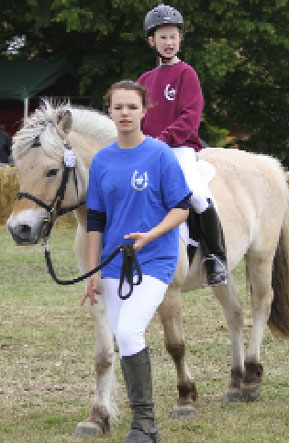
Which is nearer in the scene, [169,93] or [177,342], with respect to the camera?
[177,342]

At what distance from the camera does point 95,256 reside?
459 centimetres

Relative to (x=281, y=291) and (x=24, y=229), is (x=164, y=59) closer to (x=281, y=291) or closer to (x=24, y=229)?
(x=24, y=229)

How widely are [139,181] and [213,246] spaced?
1.31 meters

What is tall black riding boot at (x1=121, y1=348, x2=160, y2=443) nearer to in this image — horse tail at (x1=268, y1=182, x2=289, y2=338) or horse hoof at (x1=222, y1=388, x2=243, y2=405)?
horse hoof at (x1=222, y1=388, x2=243, y2=405)

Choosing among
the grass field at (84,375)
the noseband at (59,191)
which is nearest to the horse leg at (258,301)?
the grass field at (84,375)

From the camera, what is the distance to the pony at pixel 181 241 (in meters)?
4.77

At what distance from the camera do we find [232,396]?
19.6 ft

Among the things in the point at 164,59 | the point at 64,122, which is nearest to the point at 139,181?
the point at 64,122

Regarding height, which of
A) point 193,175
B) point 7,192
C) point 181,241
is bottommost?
point 7,192

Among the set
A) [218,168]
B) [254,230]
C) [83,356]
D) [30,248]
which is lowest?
[30,248]

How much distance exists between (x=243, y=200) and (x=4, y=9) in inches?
889

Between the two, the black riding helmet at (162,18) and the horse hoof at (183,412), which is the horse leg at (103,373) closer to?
the horse hoof at (183,412)

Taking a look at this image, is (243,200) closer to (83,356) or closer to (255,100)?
(83,356)

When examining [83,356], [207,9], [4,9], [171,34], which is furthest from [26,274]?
[4,9]
